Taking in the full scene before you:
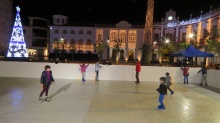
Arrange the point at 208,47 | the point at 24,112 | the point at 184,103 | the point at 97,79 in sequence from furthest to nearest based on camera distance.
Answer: the point at 208,47 → the point at 97,79 → the point at 184,103 → the point at 24,112

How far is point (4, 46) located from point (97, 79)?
3184 cm

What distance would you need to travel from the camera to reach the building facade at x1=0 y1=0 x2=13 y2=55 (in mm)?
43500

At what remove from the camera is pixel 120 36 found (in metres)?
57.9

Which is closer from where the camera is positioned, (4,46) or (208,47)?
(208,47)

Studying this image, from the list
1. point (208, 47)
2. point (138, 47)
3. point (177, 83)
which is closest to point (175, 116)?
point (177, 83)

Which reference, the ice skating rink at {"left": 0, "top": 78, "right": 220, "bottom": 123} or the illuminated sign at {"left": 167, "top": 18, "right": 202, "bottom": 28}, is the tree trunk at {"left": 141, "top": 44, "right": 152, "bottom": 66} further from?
the illuminated sign at {"left": 167, "top": 18, "right": 202, "bottom": 28}

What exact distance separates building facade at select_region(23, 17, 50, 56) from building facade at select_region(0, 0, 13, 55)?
57.3 feet

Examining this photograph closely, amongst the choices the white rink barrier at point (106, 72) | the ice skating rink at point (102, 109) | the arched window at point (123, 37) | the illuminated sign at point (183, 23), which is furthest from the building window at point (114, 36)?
the ice skating rink at point (102, 109)

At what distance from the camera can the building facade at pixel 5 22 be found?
1713 inches

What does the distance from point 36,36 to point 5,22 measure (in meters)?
19.9

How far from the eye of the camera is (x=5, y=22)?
4550cm

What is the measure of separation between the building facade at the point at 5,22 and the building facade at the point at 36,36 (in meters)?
17.5

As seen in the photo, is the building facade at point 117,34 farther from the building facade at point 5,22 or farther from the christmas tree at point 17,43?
the christmas tree at point 17,43

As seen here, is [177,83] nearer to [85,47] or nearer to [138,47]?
[138,47]
